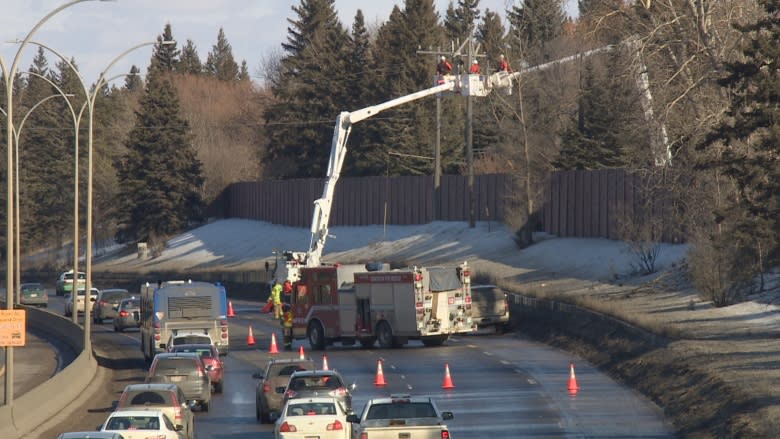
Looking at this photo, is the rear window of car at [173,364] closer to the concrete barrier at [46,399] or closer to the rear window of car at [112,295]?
the concrete barrier at [46,399]

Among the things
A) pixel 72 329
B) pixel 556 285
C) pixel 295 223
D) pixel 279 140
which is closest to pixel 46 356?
pixel 72 329

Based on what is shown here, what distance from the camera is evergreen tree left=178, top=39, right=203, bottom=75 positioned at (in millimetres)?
185625

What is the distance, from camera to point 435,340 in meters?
46.9

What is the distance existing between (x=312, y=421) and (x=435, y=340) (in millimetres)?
24186

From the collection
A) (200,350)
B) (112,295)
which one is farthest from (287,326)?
(112,295)

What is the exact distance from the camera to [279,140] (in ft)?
358

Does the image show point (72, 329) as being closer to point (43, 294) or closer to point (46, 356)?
point (46, 356)

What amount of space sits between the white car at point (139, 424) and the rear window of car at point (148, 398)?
8.66ft

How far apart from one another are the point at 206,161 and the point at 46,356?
2862 inches

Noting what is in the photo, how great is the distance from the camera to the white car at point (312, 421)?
22844mm

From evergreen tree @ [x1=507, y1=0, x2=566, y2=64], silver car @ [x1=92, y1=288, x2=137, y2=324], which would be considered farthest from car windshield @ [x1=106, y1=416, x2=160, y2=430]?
evergreen tree @ [x1=507, y1=0, x2=566, y2=64]

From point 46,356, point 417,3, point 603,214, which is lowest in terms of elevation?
point 46,356

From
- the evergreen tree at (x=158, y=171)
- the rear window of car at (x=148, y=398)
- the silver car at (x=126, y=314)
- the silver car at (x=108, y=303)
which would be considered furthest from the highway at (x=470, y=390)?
the evergreen tree at (x=158, y=171)

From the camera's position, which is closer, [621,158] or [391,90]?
[621,158]
